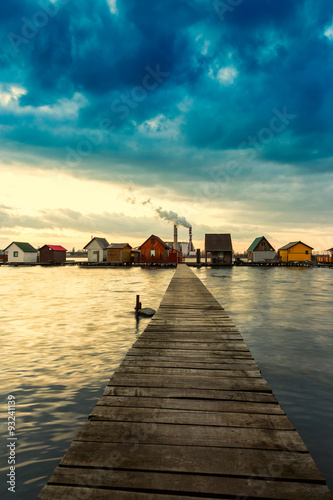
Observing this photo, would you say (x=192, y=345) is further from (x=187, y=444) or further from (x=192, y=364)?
(x=187, y=444)

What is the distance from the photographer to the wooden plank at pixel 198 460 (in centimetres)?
290

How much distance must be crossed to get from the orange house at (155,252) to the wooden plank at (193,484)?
68.8 metres

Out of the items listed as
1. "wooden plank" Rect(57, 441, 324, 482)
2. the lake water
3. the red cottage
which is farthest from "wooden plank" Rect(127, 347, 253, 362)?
the red cottage

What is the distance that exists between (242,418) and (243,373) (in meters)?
1.63

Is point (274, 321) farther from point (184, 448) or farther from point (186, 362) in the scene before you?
point (184, 448)

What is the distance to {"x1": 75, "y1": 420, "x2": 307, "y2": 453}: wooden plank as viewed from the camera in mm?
3312

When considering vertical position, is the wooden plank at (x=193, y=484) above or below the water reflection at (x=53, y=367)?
above

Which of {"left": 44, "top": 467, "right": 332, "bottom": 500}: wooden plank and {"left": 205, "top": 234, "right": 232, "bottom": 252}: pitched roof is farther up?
{"left": 205, "top": 234, "right": 232, "bottom": 252}: pitched roof

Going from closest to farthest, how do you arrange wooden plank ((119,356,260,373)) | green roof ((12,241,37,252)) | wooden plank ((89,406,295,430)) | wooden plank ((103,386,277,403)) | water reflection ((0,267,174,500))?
wooden plank ((89,406,295,430)) → wooden plank ((103,386,277,403)) → water reflection ((0,267,174,500)) → wooden plank ((119,356,260,373)) → green roof ((12,241,37,252))

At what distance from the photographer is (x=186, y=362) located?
598 centimetres

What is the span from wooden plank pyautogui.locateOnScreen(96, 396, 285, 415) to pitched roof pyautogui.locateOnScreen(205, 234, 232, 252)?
65.1 m

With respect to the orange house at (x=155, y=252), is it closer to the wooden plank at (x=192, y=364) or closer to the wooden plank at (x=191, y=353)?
the wooden plank at (x=191, y=353)

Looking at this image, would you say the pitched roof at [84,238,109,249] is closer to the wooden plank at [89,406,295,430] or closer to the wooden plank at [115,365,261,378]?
the wooden plank at [115,365,261,378]

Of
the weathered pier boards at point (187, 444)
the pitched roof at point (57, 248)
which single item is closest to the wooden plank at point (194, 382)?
the weathered pier boards at point (187, 444)
